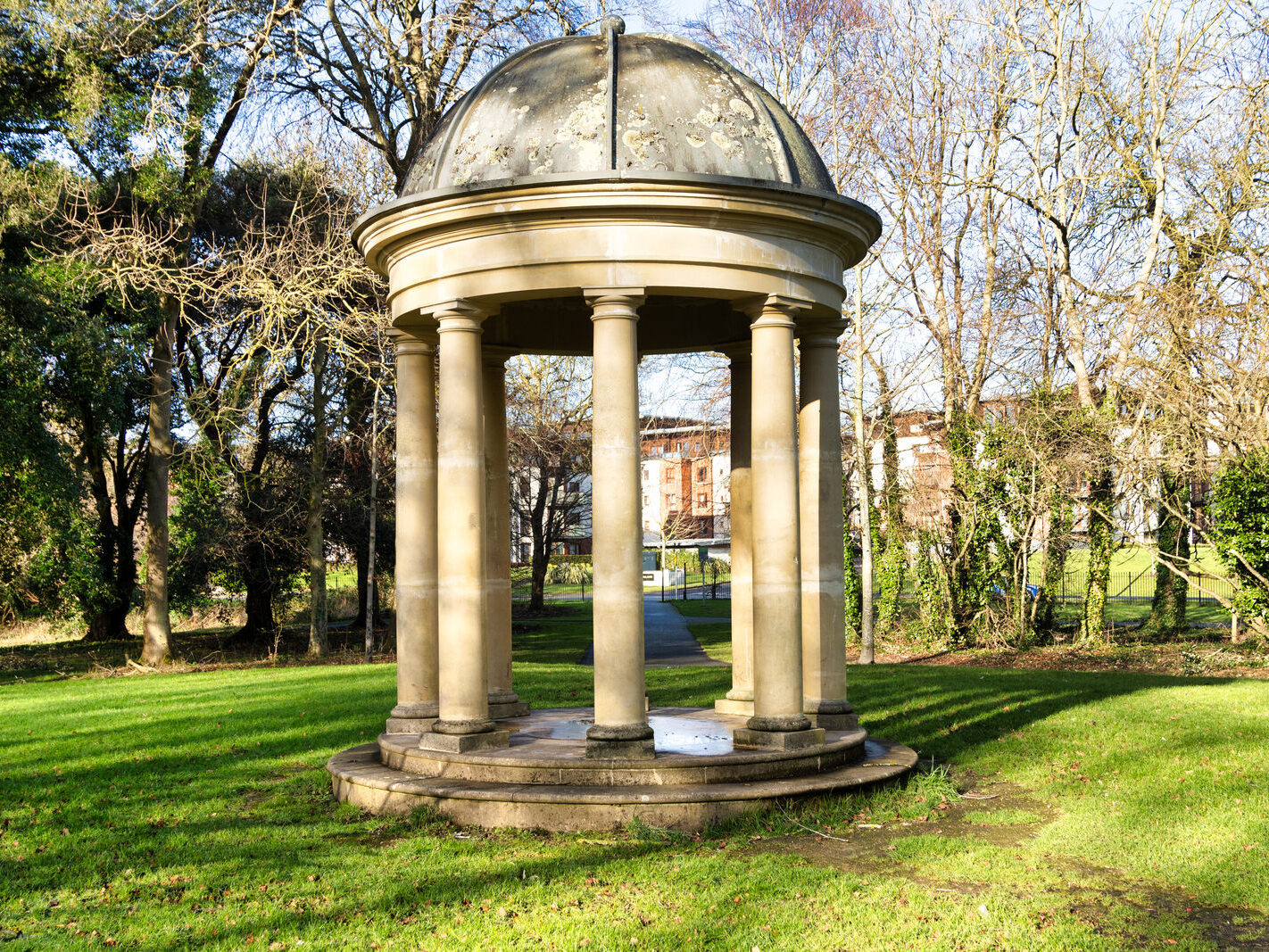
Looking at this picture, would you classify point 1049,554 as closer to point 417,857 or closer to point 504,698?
point 504,698

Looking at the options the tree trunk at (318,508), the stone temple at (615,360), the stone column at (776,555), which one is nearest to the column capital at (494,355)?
the stone temple at (615,360)

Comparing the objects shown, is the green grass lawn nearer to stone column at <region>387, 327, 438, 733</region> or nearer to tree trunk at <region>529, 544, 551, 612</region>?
stone column at <region>387, 327, 438, 733</region>

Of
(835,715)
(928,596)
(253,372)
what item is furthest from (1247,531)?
(253,372)

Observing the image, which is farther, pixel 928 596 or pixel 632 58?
pixel 928 596

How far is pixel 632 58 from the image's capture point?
11820 millimetres

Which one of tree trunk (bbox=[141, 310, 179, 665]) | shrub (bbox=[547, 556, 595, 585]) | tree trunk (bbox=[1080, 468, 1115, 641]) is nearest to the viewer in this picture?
tree trunk (bbox=[1080, 468, 1115, 641])

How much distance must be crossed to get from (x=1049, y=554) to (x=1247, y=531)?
21.0 ft

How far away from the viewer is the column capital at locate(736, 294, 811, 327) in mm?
11531

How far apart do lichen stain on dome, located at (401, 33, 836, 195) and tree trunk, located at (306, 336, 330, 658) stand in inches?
752

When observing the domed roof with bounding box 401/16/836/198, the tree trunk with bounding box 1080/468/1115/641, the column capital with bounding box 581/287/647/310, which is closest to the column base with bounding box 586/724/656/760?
the column capital with bounding box 581/287/647/310

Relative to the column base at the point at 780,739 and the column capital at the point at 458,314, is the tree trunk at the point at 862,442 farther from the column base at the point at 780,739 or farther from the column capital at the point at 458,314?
the column capital at the point at 458,314

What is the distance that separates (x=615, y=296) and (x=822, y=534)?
409 cm

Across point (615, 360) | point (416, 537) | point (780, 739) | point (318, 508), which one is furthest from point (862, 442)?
point (615, 360)

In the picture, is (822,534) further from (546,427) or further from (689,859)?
(546,427)
